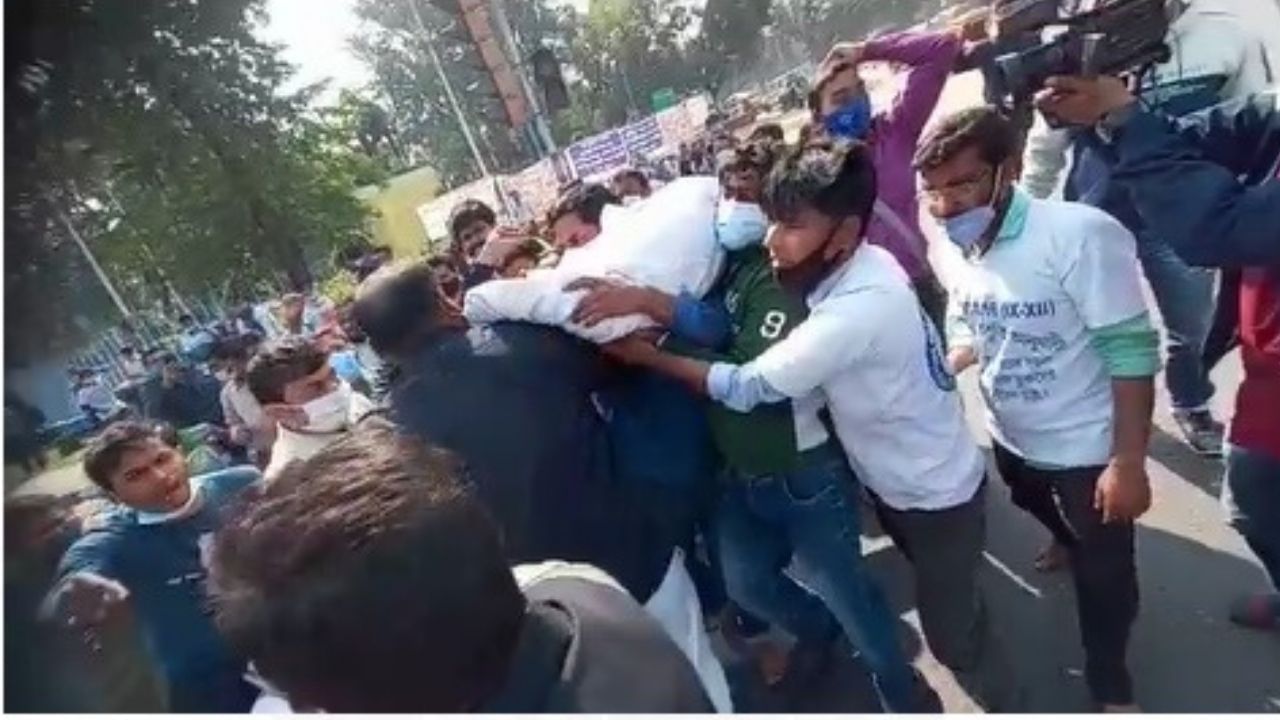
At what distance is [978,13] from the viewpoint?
1.13 metres

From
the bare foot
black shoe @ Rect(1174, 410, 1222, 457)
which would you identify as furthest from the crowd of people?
black shoe @ Rect(1174, 410, 1222, 457)

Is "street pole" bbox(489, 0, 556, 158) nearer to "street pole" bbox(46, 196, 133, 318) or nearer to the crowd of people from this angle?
the crowd of people

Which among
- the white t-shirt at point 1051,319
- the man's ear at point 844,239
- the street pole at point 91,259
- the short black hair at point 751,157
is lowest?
the white t-shirt at point 1051,319

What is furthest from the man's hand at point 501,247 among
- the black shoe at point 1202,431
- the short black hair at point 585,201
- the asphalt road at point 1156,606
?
the black shoe at point 1202,431

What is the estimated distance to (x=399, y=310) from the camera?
2.73 feet

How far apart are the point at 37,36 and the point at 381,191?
36 cm

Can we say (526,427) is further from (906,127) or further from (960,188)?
(906,127)

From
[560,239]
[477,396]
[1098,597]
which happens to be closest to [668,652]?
[477,396]

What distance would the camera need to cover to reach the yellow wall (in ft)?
3.90

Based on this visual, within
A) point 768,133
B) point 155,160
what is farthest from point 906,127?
point 155,160

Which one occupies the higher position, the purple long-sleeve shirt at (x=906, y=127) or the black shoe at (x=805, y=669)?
the purple long-sleeve shirt at (x=906, y=127)

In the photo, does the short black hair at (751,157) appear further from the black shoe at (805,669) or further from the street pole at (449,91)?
the black shoe at (805,669)

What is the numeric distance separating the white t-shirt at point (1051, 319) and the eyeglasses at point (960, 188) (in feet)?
0.15

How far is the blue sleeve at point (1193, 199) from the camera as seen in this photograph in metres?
0.73
